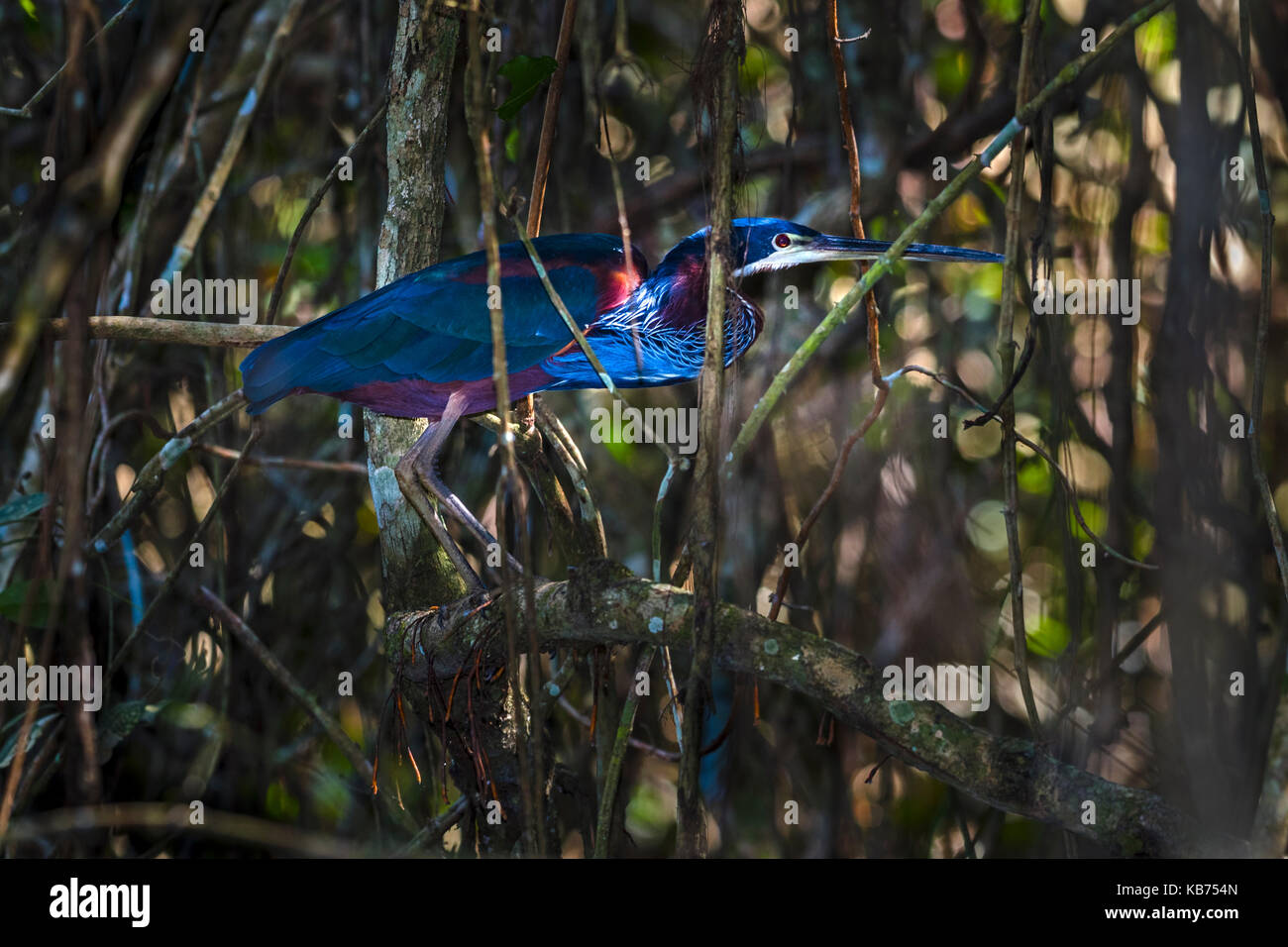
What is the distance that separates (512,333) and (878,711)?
104cm

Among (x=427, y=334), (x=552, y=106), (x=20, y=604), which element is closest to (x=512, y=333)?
(x=427, y=334)

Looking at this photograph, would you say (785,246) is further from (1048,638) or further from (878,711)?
(1048,638)

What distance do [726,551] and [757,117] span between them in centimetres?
150

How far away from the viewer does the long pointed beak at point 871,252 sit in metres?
2.04

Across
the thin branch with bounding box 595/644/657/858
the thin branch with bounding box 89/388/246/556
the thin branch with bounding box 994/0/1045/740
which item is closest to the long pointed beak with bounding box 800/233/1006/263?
the thin branch with bounding box 994/0/1045/740

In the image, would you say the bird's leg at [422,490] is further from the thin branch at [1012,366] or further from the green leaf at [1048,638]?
the green leaf at [1048,638]

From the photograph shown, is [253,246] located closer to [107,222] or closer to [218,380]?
[218,380]

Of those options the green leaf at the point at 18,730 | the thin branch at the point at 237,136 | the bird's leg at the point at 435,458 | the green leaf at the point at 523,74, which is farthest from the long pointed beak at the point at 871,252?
the green leaf at the point at 18,730

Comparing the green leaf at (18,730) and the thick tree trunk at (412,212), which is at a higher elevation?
the thick tree trunk at (412,212)

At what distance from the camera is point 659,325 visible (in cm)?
210

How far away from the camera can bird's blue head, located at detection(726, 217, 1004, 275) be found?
2141 millimetres

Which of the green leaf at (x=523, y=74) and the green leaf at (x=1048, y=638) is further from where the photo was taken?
the green leaf at (x=1048, y=638)

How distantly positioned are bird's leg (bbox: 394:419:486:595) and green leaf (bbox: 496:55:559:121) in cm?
63

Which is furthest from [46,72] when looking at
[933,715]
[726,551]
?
[933,715]
